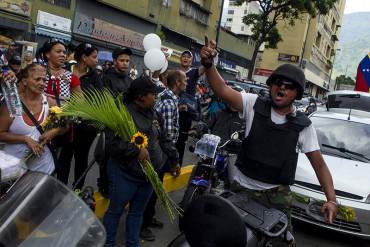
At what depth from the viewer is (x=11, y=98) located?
3188 mm

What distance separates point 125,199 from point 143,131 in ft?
1.87

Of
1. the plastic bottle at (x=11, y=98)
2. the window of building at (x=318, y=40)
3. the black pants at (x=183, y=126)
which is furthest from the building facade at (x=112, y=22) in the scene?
the window of building at (x=318, y=40)

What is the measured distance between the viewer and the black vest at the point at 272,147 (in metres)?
2.88

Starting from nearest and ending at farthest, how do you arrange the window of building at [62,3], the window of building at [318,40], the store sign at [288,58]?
the window of building at [62,3] < the store sign at [288,58] < the window of building at [318,40]

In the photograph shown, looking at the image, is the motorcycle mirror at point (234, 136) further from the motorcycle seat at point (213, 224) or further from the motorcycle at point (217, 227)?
Answer: the motorcycle seat at point (213, 224)

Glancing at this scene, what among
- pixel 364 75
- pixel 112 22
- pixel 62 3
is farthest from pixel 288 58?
pixel 364 75

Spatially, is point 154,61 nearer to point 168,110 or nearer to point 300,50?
point 168,110

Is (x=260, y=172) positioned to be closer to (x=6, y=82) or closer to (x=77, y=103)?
(x=77, y=103)

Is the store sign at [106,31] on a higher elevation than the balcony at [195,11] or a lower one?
lower

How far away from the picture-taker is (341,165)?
5.86 metres

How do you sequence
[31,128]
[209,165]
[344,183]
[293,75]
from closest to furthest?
[293,75] → [31,128] → [209,165] → [344,183]

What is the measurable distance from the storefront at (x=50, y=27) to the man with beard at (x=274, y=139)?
15.6 m

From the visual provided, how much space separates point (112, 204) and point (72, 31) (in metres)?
17.9

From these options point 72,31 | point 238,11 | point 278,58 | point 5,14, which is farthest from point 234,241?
point 238,11
